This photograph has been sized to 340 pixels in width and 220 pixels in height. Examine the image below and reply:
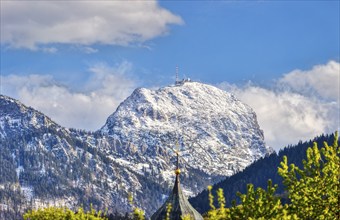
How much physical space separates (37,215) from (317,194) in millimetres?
79189

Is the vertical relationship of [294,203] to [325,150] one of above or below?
below

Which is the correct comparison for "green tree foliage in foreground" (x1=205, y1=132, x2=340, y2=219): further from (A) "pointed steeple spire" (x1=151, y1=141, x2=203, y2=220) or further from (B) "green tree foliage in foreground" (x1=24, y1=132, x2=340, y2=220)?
(A) "pointed steeple spire" (x1=151, y1=141, x2=203, y2=220)

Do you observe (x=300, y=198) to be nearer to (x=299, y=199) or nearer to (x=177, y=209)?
(x=299, y=199)

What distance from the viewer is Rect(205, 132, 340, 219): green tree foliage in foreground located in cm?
5225

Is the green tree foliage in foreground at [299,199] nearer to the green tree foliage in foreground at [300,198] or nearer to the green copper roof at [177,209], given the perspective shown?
the green tree foliage in foreground at [300,198]

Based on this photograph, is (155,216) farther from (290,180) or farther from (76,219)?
(290,180)

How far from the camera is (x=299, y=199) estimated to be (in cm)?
5278

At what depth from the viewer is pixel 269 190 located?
5284cm

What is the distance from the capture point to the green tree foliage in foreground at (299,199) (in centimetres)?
5225

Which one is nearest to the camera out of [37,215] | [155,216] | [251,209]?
[251,209]

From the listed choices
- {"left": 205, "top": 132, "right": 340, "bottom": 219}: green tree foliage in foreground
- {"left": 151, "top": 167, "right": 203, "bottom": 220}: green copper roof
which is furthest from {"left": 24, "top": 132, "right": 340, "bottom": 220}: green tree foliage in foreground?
{"left": 151, "top": 167, "right": 203, "bottom": 220}: green copper roof

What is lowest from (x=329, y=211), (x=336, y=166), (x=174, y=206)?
(x=329, y=211)

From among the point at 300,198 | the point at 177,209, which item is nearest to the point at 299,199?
the point at 300,198

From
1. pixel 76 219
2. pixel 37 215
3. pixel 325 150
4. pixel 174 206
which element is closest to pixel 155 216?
pixel 174 206
